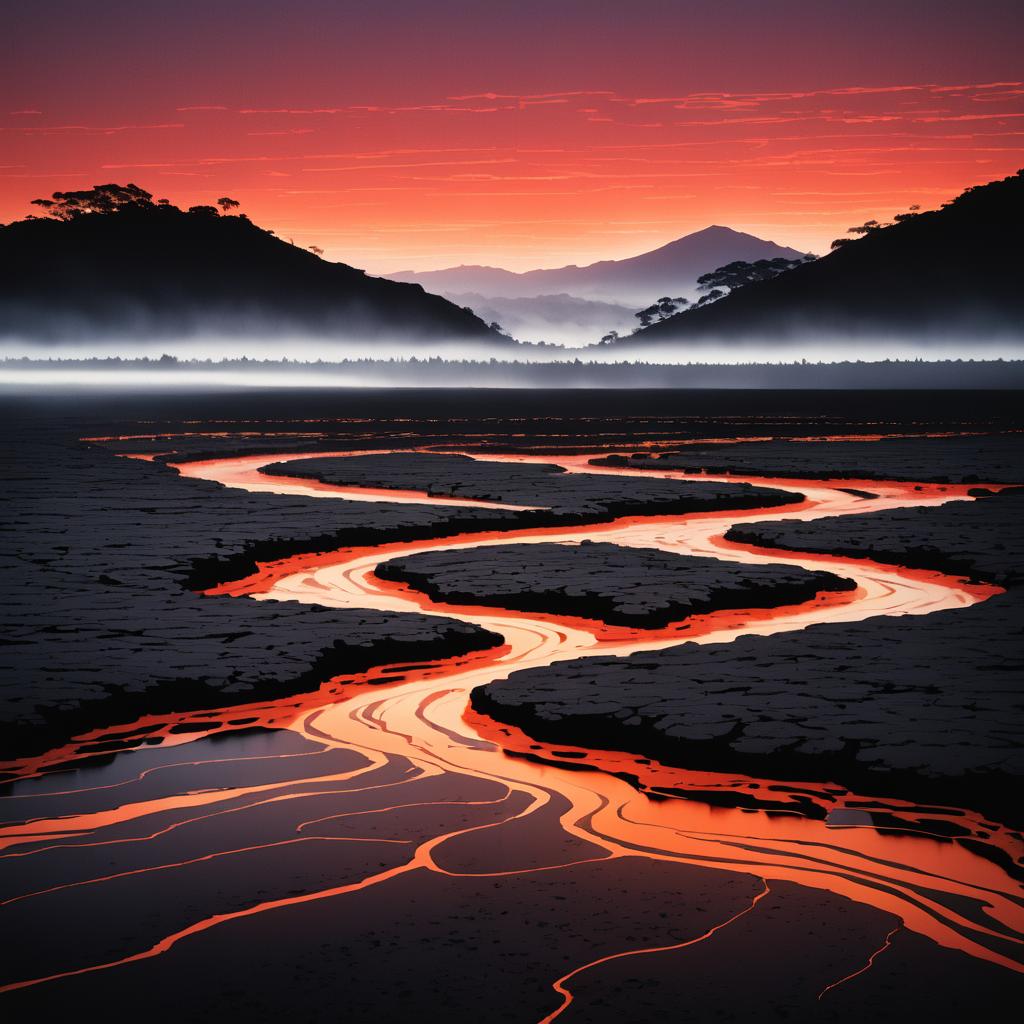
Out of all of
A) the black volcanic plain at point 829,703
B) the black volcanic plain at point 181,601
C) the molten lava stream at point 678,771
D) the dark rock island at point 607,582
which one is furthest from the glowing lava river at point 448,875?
the dark rock island at point 607,582

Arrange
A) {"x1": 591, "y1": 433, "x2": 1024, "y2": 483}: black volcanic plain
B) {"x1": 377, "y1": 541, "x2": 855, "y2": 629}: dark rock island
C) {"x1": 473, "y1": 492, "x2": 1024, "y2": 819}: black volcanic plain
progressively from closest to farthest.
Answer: {"x1": 473, "y1": 492, "x2": 1024, "y2": 819}: black volcanic plain < {"x1": 377, "y1": 541, "x2": 855, "y2": 629}: dark rock island < {"x1": 591, "y1": 433, "x2": 1024, "y2": 483}: black volcanic plain

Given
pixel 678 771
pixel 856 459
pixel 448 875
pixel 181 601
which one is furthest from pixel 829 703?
pixel 856 459

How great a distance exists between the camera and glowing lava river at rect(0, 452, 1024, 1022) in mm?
3574

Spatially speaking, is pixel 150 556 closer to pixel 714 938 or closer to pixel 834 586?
pixel 834 586

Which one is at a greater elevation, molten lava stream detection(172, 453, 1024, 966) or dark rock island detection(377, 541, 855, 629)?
dark rock island detection(377, 541, 855, 629)

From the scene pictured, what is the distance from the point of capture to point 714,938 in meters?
3.84

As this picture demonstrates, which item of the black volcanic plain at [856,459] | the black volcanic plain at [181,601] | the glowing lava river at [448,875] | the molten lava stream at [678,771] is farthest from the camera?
the black volcanic plain at [856,459]

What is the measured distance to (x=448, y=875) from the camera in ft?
14.3

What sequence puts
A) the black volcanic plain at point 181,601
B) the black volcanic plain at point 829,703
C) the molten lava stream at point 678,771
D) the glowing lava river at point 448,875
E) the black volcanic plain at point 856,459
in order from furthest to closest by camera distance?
the black volcanic plain at point 856,459 → the black volcanic plain at point 181,601 → the black volcanic plain at point 829,703 → the molten lava stream at point 678,771 → the glowing lava river at point 448,875

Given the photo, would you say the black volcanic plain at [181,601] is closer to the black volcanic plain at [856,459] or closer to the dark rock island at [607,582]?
the dark rock island at [607,582]

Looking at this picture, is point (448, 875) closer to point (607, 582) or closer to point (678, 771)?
point (678, 771)

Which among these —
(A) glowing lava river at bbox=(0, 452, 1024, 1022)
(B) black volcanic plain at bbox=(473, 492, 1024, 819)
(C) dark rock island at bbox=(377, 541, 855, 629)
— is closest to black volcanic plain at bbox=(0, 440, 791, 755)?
(A) glowing lava river at bbox=(0, 452, 1024, 1022)

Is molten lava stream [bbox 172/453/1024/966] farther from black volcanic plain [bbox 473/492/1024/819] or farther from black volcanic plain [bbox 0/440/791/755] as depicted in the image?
black volcanic plain [bbox 0/440/791/755]

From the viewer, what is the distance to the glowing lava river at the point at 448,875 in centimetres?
357
